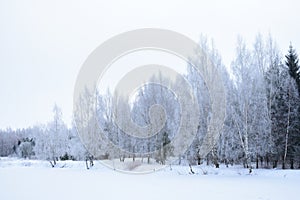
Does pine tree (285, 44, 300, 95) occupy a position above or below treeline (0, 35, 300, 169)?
above

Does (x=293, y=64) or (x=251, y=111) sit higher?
(x=293, y=64)

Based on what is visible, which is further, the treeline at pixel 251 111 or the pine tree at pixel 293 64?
the pine tree at pixel 293 64

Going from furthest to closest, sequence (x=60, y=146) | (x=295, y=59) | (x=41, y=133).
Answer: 1. (x=41, y=133)
2. (x=60, y=146)
3. (x=295, y=59)

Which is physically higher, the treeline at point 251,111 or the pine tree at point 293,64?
the pine tree at point 293,64

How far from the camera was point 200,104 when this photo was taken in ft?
62.3

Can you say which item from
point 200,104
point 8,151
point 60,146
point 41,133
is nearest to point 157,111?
point 200,104

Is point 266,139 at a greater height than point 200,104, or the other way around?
point 200,104

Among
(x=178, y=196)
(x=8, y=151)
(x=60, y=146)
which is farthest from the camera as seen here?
(x=8, y=151)

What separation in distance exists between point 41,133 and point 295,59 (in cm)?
3002

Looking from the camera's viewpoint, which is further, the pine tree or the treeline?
the pine tree

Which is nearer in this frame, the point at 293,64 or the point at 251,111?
the point at 251,111

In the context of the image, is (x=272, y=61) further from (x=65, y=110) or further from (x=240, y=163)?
(x=65, y=110)

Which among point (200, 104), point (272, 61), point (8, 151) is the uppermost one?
point (272, 61)

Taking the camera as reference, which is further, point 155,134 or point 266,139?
point 155,134
